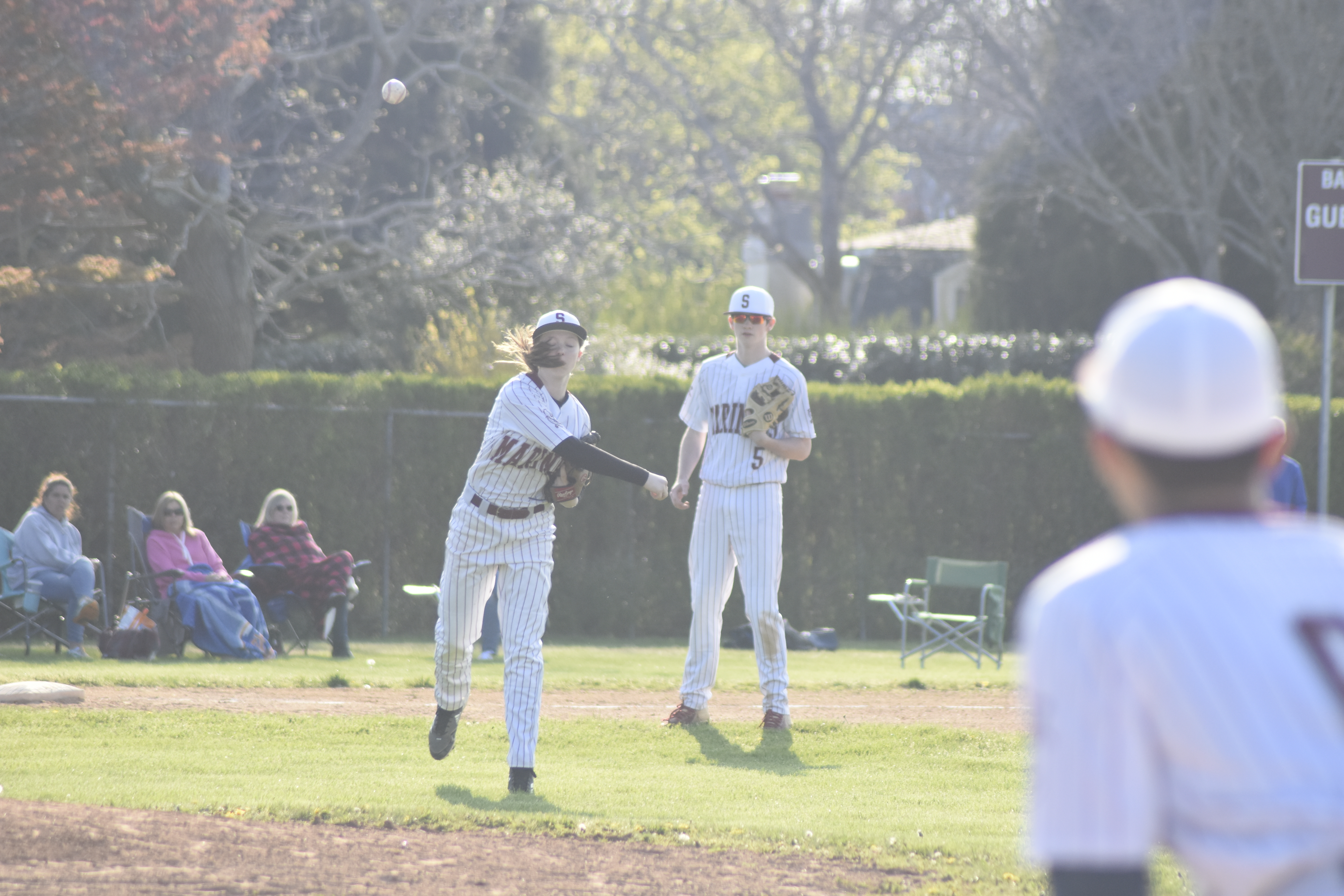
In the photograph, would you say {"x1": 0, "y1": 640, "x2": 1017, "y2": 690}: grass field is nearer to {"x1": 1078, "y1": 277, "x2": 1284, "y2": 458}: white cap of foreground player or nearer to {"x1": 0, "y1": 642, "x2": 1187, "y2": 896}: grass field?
{"x1": 0, "y1": 642, "x2": 1187, "y2": 896}: grass field

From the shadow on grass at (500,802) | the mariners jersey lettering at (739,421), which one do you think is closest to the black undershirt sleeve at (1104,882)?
the shadow on grass at (500,802)

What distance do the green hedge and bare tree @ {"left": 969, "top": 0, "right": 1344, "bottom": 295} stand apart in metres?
8.24

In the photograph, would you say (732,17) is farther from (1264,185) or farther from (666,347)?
(1264,185)

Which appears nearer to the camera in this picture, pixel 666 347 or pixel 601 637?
pixel 601 637

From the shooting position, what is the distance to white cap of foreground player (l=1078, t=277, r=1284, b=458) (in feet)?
5.71

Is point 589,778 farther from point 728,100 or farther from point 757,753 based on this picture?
point 728,100

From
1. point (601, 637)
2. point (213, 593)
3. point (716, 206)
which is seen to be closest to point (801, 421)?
point (213, 593)

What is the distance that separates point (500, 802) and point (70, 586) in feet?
23.2

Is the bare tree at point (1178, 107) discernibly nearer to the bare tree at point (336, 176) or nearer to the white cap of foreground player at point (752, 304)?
the bare tree at point (336, 176)

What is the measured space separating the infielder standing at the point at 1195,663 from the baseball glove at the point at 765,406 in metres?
6.62

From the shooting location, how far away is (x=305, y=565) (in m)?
13.0

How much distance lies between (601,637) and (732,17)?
21.8m

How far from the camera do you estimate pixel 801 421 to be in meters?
8.59

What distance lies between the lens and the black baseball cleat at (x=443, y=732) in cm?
696
